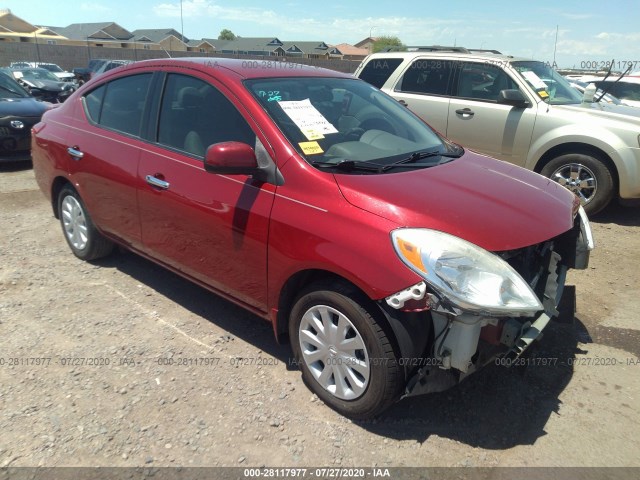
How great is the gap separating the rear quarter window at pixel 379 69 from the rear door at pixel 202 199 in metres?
4.69

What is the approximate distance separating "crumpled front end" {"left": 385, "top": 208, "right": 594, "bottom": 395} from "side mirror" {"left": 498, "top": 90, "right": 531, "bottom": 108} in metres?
3.92

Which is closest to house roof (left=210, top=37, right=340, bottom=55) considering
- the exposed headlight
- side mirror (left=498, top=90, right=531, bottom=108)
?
side mirror (left=498, top=90, right=531, bottom=108)

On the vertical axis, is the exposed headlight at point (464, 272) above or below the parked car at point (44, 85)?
below

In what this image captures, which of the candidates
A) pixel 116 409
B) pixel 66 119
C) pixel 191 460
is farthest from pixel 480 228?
pixel 66 119

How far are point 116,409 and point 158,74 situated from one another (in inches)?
89.4

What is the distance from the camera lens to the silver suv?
19.1 ft

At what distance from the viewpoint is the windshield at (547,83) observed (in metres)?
6.38

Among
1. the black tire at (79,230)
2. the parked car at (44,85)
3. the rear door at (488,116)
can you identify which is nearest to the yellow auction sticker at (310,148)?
the black tire at (79,230)

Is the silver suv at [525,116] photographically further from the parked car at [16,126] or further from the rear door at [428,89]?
the parked car at [16,126]

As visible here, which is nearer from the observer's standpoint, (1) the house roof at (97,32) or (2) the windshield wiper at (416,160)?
(2) the windshield wiper at (416,160)

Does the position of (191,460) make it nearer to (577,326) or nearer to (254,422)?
(254,422)

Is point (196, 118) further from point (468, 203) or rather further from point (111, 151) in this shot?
point (468, 203)

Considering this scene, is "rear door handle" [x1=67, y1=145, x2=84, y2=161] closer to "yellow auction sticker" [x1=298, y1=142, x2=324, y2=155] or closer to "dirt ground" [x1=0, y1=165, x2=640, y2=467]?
"dirt ground" [x1=0, y1=165, x2=640, y2=467]

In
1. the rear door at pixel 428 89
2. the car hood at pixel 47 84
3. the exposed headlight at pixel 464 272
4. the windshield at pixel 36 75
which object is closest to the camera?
the exposed headlight at pixel 464 272
